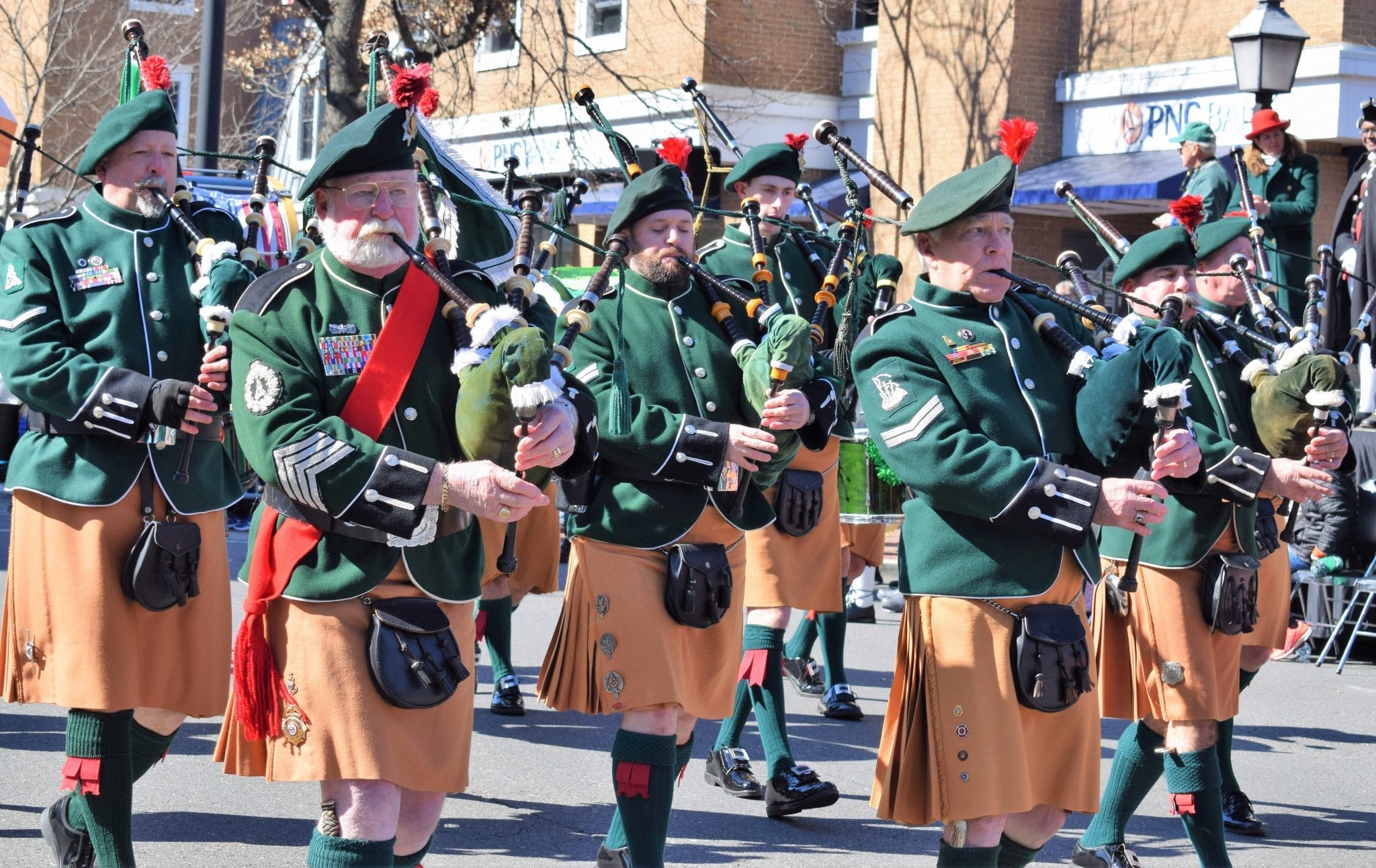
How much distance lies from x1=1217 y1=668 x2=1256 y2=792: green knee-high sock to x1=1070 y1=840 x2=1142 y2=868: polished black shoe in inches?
21.4

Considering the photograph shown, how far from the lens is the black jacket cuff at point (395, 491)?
3561 mm

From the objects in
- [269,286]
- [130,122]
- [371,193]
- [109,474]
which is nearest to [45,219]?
[130,122]

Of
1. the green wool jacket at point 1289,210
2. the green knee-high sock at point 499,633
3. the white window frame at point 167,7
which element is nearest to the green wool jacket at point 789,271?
the green knee-high sock at point 499,633

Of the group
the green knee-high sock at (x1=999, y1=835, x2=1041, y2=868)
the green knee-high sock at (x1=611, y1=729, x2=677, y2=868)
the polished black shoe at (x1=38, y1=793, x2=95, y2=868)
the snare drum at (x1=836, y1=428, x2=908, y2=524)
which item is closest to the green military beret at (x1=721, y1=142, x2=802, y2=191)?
the snare drum at (x1=836, y1=428, x2=908, y2=524)

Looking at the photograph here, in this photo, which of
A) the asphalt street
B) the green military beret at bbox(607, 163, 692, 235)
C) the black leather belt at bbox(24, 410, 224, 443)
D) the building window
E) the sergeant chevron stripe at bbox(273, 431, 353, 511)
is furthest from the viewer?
the building window

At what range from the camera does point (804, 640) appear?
26.3 feet

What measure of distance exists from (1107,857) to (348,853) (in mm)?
2630

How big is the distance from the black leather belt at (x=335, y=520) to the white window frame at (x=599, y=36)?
16.8m

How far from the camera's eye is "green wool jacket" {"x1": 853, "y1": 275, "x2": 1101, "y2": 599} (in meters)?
4.05

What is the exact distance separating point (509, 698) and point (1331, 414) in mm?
3704

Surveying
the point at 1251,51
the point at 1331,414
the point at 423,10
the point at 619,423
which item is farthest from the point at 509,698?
the point at 423,10

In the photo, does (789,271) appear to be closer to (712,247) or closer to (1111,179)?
(712,247)

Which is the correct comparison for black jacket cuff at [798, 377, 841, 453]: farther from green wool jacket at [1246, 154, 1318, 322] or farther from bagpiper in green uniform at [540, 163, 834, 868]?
green wool jacket at [1246, 154, 1318, 322]

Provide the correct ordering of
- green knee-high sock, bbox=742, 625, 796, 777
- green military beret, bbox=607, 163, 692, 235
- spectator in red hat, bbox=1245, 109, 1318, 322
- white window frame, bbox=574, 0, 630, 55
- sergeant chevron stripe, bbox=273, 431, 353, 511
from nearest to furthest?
sergeant chevron stripe, bbox=273, 431, 353, 511, green military beret, bbox=607, 163, 692, 235, green knee-high sock, bbox=742, 625, 796, 777, spectator in red hat, bbox=1245, 109, 1318, 322, white window frame, bbox=574, 0, 630, 55
